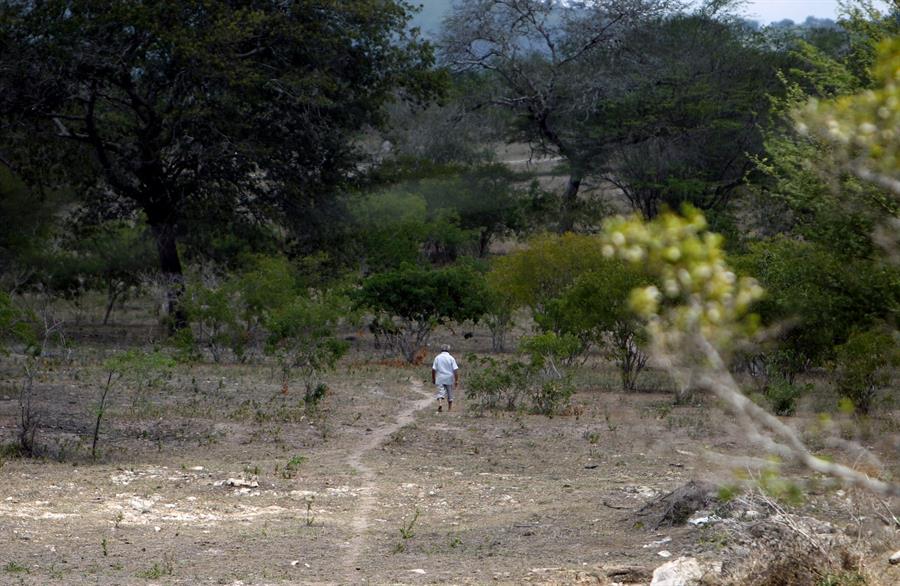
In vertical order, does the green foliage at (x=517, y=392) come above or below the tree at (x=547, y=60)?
below

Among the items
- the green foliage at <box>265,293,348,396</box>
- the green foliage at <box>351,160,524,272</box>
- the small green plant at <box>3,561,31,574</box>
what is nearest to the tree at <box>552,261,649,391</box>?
the green foliage at <box>265,293,348,396</box>

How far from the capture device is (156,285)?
1230 inches

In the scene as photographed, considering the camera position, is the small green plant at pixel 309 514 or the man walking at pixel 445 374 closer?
the small green plant at pixel 309 514

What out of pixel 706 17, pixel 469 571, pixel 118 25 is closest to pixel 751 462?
pixel 469 571

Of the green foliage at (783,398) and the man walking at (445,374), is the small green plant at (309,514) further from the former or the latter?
the green foliage at (783,398)

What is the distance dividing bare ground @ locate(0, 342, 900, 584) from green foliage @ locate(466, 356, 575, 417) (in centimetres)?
36

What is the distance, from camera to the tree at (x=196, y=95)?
86.3 feet

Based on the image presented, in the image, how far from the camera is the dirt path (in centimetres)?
948

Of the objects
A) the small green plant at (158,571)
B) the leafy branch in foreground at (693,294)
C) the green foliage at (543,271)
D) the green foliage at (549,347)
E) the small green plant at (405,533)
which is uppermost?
the leafy branch in foreground at (693,294)

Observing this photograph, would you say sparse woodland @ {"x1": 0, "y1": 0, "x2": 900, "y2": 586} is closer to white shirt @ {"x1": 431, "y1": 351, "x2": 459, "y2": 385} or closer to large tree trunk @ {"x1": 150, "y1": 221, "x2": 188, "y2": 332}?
large tree trunk @ {"x1": 150, "y1": 221, "x2": 188, "y2": 332}

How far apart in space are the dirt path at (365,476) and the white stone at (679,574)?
2206mm

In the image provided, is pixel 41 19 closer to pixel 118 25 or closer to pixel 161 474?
pixel 118 25

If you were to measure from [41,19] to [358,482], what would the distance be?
18105 mm

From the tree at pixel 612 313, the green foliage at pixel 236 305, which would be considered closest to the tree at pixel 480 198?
the green foliage at pixel 236 305
